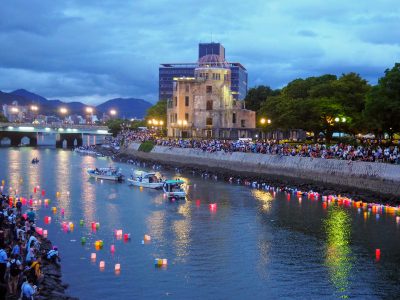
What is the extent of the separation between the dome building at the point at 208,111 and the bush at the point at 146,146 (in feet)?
57.5

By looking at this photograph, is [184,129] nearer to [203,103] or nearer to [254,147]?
[203,103]

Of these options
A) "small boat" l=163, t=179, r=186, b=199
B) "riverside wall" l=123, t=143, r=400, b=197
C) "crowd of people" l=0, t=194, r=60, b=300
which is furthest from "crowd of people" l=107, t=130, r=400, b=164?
"crowd of people" l=0, t=194, r=60, b=300

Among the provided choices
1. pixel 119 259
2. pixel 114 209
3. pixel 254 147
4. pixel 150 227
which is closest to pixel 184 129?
pixel 254 147

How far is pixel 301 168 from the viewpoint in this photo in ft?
230

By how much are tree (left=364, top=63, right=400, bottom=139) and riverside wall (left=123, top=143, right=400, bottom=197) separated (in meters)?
7.39

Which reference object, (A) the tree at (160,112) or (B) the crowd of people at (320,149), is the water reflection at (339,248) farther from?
(A) the tree at (160,112)

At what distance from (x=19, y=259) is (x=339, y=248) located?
68.6 ft

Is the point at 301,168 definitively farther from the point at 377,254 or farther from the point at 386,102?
the point at 377,254

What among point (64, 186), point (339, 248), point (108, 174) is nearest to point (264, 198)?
point (339, 248)

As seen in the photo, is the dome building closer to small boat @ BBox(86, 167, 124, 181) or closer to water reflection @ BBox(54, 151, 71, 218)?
water reflection @ BBox(54, 151, 71, 218)

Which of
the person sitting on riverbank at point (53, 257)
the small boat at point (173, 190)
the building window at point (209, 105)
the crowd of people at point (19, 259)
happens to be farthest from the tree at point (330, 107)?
the person sitting on riverbank at point (53, 257)

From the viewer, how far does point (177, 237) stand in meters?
40.5

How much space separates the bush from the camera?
11879 cm

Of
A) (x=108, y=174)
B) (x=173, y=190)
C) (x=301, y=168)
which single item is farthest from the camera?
(x=108, y=174)
